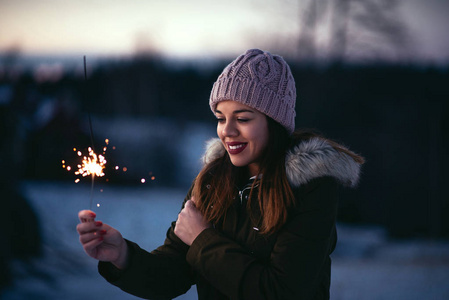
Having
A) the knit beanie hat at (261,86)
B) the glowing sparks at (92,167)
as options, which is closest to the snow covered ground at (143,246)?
the glowing sparks at (92,167)

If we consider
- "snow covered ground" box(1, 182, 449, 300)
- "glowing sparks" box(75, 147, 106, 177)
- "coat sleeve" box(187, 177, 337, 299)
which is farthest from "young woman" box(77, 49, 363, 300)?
"snow covered ground" box(1, 182, 449, 300)

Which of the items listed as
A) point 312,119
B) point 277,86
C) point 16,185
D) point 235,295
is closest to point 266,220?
point 235,295

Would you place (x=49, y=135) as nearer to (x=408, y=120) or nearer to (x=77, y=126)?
(x=77, y=126)

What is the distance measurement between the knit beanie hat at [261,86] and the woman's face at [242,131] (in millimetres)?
26

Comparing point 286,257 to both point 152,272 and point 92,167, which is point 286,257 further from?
point 92,167

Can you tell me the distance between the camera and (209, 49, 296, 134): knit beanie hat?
104 centimetres

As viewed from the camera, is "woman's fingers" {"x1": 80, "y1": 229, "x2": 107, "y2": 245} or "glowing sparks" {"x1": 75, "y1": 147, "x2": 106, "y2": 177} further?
"glowing sparks" {"x1": 75, "y1": 147, "x2": 106, "y2": 177}

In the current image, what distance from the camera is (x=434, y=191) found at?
3090 mm

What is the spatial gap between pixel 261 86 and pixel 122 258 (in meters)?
0.61

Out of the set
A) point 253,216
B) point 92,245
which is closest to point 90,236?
point 92,245

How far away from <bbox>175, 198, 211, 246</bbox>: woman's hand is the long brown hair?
0.04 meters

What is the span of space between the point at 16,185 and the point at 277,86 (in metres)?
2.73

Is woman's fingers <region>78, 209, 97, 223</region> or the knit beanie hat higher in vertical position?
the knit beanie hat

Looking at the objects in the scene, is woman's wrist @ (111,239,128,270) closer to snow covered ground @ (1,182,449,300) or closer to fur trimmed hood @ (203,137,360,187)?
fur trimmed hood @ (203,137,360,187)
